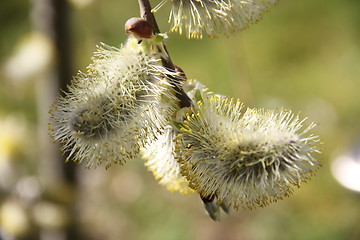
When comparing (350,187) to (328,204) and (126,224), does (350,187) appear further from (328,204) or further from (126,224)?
(126,224)

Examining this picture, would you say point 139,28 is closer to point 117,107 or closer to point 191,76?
point 117,107

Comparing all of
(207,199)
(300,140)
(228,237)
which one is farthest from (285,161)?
(228,237)

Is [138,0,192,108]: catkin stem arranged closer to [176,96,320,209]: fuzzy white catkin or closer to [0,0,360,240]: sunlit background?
[176,96,320,209]: fuzzy white catkin

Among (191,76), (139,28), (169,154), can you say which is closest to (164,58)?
(139,28)

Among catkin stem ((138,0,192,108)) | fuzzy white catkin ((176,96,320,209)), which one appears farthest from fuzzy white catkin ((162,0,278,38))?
fuzzy white catkin ((176,96,320,209))

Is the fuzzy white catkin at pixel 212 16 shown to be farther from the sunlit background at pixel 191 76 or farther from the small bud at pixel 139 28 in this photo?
the sunlit background at pixel 191 76

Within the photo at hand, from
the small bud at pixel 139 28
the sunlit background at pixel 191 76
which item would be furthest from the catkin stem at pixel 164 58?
the sunlit background at pixel 191 76
